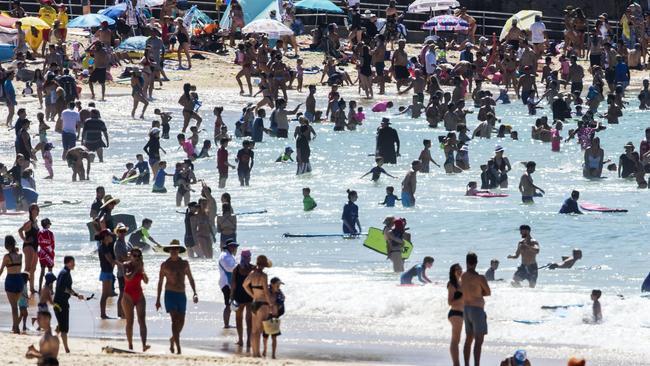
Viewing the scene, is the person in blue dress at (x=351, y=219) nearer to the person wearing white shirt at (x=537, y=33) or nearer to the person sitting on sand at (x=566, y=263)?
the person sitting on sand at (x=566, y=263)

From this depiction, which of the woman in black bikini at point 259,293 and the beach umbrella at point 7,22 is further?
the beach umbrella at point 7,22

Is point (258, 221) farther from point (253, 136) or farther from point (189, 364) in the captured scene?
point (189, 364)

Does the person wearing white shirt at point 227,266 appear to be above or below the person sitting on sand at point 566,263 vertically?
above

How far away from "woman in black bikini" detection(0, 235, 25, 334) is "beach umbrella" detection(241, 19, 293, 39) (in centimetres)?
2166

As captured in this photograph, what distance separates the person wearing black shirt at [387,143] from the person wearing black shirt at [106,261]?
12.5 meters

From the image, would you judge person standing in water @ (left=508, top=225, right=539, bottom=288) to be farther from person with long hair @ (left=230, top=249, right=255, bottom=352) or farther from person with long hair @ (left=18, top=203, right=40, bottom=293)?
person with long hair @ (left=18, top=203, right=40, bottom=293)

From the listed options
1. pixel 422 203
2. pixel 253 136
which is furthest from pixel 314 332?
pixel 253 136

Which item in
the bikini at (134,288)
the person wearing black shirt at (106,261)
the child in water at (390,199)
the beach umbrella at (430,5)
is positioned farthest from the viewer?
the beach umbrella at (430,5)

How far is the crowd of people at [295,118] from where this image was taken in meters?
16.3

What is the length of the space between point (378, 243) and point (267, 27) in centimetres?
1678

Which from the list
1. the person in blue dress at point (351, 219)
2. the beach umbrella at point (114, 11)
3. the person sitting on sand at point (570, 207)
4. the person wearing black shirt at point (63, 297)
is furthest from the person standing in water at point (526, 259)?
the beach umbrella at point (114, 11)

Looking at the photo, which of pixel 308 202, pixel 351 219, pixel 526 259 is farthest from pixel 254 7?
pixel 526 259

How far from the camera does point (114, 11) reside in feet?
128

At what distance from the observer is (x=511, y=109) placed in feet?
123
